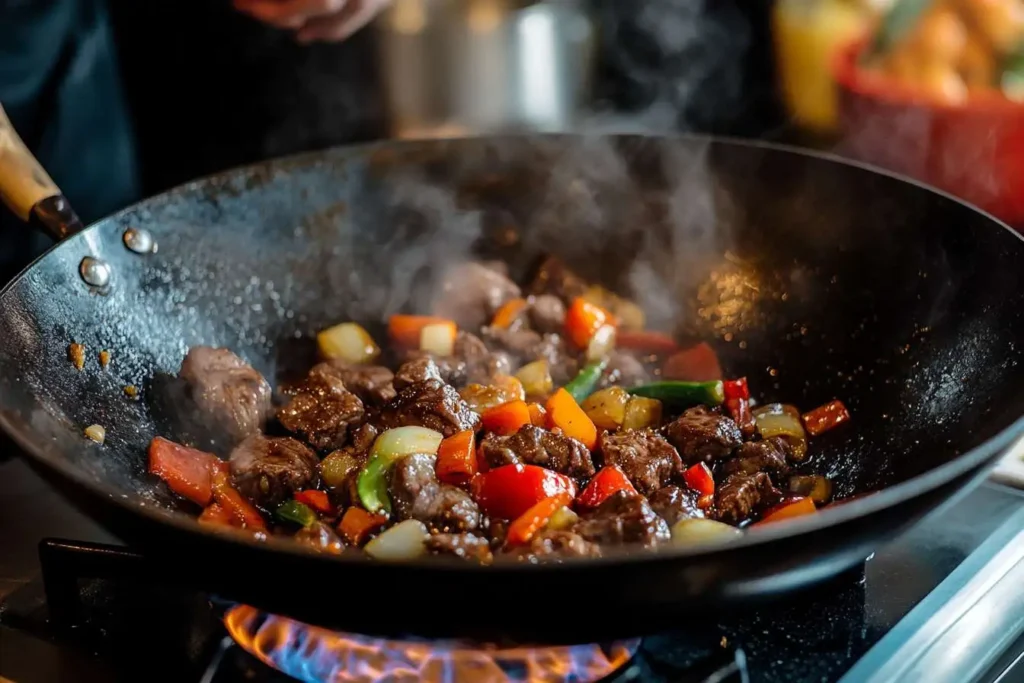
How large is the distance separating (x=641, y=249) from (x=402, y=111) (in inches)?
35.8

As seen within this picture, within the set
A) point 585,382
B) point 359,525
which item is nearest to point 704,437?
point 585,382

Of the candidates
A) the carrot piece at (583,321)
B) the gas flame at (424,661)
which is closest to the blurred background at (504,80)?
the carrot piece at (583,321)

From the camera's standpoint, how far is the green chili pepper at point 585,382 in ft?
6.52

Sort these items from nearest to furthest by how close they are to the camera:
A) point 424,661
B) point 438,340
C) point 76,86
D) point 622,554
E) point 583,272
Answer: point 622,554
point 424,661
point 438,340
point 583,272
point 76,86

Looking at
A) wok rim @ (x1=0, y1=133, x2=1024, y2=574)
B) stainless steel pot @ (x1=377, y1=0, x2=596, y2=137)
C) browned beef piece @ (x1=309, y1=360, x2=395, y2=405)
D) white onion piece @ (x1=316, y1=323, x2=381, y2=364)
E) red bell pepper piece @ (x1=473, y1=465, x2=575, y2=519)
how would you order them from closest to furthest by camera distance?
wok rim @ (x1=0, y1=133, x2=1024, y2=574) < red bell pepper piece @ (x1=473, y1=465, x2=575, y2=519) < browned beef piece @ (x1=309, y1=360, x2=395, y2=405) < white onion piece @ (x1=316, y1=323, x2=381, y2=364) < stainless steel pot @ (x1=377, y1=0, x2=596, y2=137)

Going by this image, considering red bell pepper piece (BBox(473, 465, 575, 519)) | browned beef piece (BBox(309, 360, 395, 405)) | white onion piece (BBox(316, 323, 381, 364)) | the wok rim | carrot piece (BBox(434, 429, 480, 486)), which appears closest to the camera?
the wok rim

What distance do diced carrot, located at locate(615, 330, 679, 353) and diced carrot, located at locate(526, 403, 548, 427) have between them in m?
0.39

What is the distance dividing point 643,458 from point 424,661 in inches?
23.3

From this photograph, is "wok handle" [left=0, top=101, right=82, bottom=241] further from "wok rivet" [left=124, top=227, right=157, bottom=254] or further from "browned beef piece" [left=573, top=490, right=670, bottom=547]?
"browned beef piece" [left=573, top=490, right=670, bottom=547]

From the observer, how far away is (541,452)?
167 cm

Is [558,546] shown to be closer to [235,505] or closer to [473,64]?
[235,505]

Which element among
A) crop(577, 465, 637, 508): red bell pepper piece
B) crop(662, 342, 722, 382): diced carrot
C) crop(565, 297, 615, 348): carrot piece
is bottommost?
crop(577, 465, 637, 508): red bell pepper piece

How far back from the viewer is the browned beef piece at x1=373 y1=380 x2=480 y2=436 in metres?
1.79

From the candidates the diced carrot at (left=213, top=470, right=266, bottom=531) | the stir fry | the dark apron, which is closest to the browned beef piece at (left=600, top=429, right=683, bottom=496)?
the stir fry
